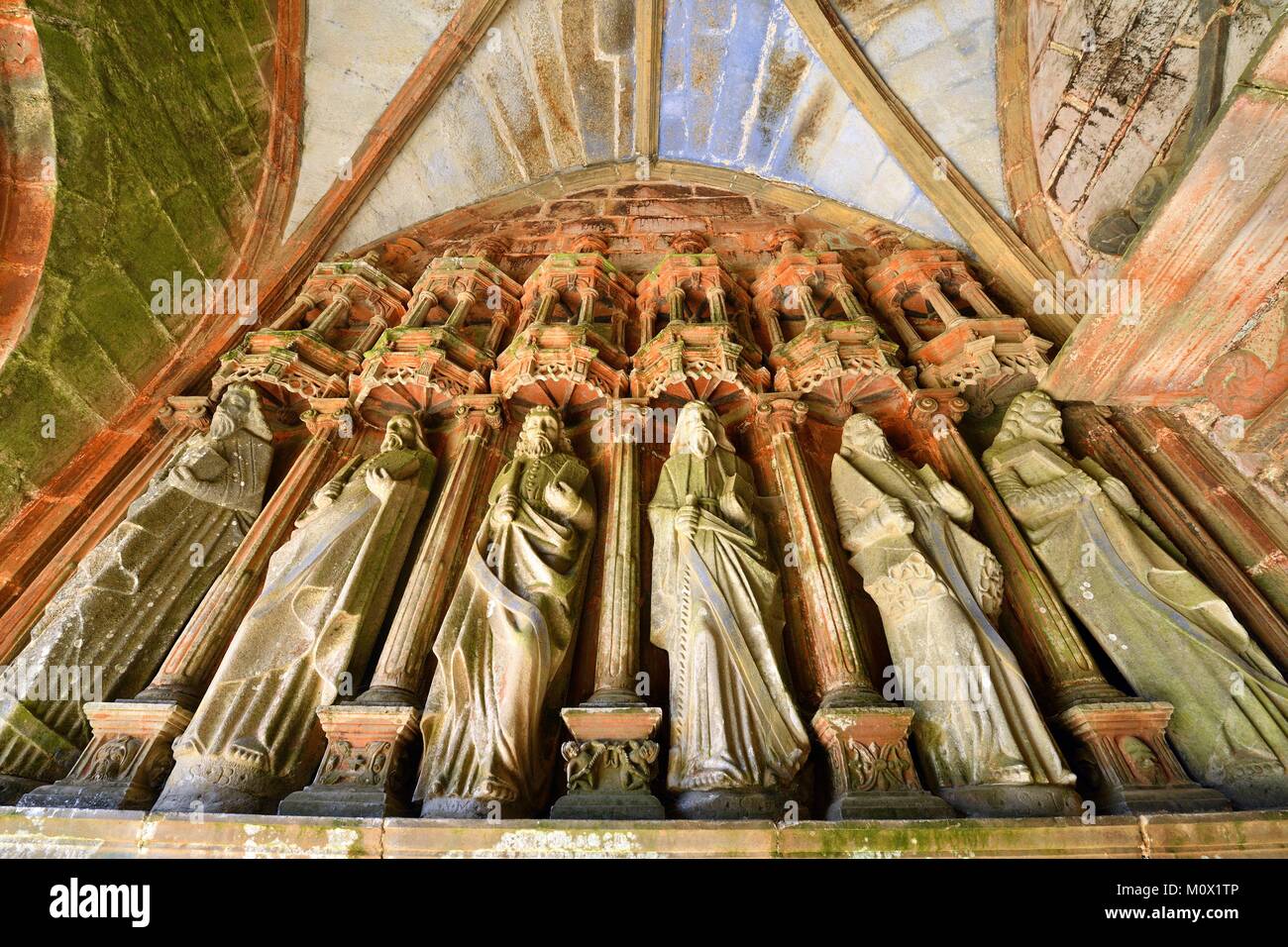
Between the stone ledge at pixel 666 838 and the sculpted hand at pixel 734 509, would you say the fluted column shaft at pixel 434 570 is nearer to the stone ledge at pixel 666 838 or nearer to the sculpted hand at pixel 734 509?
the stone ledge at pixel 666 838

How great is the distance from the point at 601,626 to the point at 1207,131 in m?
4.77

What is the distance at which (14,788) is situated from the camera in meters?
4.01

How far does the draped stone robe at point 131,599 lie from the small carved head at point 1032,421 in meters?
6.36

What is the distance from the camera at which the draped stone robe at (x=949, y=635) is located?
3805 mm

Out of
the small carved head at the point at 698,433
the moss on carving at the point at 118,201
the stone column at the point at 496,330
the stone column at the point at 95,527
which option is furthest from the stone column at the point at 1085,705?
the moss on carving at the point at 118,201

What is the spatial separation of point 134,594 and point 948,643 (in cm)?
554

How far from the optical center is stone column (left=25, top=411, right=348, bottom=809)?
3904mm

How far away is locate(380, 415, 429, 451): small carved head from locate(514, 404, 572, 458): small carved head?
0.94m

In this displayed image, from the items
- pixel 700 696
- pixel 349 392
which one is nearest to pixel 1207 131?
pixel 700 696

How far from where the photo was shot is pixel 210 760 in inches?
152

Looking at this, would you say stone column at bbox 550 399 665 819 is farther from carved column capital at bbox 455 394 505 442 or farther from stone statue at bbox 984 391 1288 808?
stone statue at bbox 984 391 1288 808

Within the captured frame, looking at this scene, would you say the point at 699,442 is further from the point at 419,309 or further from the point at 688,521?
the point at 419,309

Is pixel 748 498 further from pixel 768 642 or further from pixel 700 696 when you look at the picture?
pixel 700 696

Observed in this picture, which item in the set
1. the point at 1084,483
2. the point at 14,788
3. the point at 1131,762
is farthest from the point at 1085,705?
the point at 14,788
